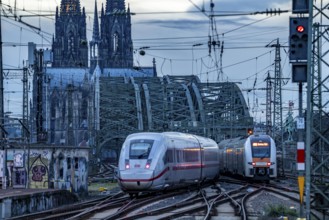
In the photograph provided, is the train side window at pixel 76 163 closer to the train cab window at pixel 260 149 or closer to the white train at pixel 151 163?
the white train at pixel 151 163

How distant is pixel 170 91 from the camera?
11000 cm

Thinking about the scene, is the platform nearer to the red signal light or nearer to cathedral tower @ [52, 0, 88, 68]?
the red signal light

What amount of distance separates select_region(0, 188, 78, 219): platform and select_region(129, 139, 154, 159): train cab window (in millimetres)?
3316

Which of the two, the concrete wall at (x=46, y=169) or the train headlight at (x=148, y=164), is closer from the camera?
the train headlight at (x=148, y=164)

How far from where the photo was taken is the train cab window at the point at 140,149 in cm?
3212

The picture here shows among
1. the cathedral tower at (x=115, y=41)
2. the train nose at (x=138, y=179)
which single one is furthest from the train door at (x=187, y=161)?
the cathedral tower at (x=115, y=41)

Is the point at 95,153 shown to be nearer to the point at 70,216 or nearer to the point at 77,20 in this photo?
the point at 70,216

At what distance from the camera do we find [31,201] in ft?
89.5

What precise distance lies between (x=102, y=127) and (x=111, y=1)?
230 feet

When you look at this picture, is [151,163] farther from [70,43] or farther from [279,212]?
[70,43]

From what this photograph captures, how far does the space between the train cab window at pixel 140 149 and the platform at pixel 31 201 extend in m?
3.32

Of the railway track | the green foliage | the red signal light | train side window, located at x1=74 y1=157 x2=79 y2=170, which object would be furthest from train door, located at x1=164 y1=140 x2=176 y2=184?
the red signal light

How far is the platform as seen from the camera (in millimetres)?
24436

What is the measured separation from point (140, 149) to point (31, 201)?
656 centimetres
